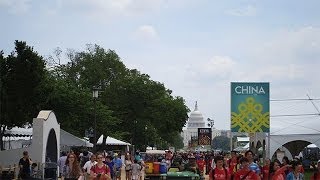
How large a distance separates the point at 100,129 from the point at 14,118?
23.1 meters

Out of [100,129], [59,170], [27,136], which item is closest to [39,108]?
[27,136]

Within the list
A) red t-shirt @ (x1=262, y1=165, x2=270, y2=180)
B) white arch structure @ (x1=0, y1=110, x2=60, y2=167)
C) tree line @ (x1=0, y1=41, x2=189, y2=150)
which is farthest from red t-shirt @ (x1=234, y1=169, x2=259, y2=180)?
tree line @ (x1=0, y1=41, x2=189, y2=150)

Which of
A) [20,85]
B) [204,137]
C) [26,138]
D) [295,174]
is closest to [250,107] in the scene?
[295,174]

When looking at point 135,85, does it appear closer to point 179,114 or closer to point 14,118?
point 179,114

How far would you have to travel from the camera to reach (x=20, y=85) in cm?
3891

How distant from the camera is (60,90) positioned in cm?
5206

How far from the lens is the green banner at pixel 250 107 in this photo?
2102cm

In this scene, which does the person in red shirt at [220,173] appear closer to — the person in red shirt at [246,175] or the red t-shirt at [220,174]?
the red t-shirt at [220,174]

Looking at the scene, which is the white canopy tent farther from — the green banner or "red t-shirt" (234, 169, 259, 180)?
"red t-shirt" (234, 169, 259, 180)

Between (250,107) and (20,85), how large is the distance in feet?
70.8

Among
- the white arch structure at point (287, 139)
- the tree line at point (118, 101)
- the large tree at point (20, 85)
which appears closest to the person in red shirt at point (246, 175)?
the large tree at point (20, 85)

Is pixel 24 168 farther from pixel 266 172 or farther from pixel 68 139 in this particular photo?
pixel 68 139

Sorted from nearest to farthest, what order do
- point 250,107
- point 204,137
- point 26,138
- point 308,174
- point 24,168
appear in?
point 250,107 < point 24,168 < point 308,174 < point 26,138 < point 204,137

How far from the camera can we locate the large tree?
125ft
